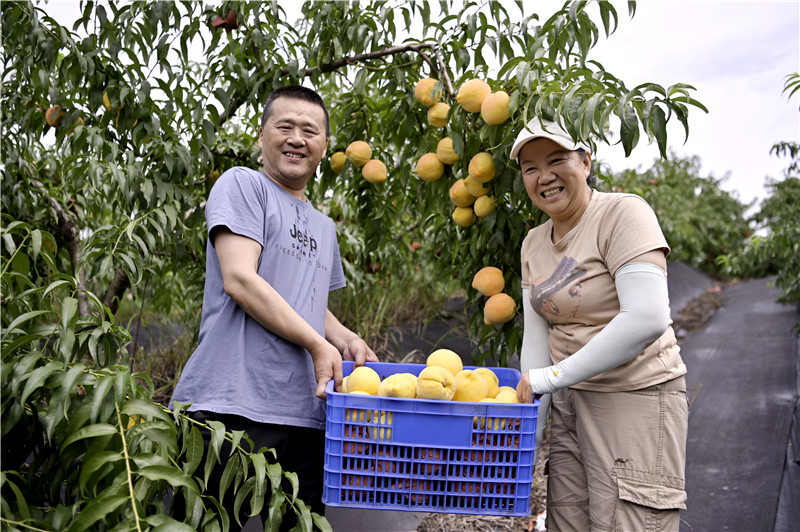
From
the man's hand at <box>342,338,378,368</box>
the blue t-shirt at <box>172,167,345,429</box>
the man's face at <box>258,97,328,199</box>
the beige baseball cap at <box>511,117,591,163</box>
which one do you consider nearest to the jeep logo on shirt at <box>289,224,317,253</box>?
the blue t-shirt at <box>172,167,345,429</box>

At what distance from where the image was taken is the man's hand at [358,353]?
1777 millimetres

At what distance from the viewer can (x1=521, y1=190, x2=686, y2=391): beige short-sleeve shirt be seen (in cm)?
140

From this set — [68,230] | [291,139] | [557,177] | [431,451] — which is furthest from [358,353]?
[68,230]

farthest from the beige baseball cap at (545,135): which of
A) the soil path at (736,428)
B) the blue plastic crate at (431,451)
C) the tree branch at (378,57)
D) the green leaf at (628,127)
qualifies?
the soil path at (736,428)

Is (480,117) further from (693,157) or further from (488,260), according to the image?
(693,157)

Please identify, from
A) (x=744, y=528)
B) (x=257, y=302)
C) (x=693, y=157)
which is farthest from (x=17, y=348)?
(x=693, y=157)

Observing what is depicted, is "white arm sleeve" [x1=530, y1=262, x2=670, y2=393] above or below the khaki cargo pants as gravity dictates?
above

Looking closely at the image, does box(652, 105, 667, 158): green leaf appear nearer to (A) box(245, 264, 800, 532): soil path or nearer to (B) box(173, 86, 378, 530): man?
(B) box(173, 86, 378, 530): man

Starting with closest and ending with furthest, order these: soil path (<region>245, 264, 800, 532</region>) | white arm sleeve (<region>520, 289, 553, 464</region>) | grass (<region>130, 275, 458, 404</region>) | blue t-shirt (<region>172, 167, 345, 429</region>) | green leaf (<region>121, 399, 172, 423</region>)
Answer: green leaf (<region>121, 399, 172, 423</region>) < blue t-shirt (<region>172, 167, 345, 429</region>) < white arm sleeve (<region>520, 289, 553, 464</region>) < soil path (<region>245, 264, 800, 532</region>) < grass (<region>130, 275, 458, 404</region>)

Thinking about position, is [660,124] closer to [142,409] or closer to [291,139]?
[291,139]

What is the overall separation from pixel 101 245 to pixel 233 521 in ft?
3.22

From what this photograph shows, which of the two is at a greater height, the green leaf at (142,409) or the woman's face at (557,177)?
the woman's face at (557,177)

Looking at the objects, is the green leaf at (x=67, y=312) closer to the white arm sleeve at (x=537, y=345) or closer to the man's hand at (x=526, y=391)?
the man's hand at (x=526, y=391)

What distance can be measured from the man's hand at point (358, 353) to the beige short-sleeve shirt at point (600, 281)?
561mm
